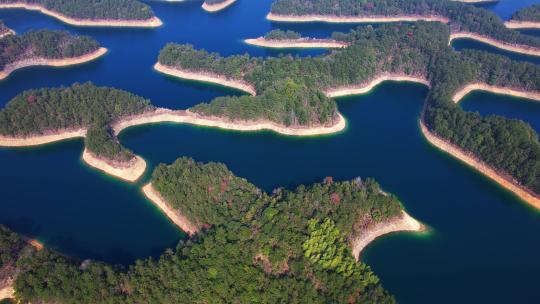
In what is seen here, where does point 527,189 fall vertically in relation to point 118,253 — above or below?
above

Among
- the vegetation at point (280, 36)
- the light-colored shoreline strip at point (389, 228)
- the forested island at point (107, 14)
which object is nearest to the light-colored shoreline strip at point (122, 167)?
the light-colored shoreline strip at point (389, 228)

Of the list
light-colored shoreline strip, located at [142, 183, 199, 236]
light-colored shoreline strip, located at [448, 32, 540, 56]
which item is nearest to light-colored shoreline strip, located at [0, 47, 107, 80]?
light-colored shoreline strip, located at [142, 183, 199, 236]

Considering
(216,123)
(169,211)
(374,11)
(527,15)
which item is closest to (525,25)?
(527,15)

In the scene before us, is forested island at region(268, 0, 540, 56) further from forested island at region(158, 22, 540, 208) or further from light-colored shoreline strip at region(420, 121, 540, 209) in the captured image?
light-colored shoreline strip at region(420, 121, 540, 209)

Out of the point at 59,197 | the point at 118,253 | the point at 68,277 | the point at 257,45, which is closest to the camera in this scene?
the point at 68,277

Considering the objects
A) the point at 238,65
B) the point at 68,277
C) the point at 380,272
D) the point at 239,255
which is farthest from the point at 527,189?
the point at 68,277

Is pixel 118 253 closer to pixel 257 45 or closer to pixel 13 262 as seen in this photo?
pixel 13 262
